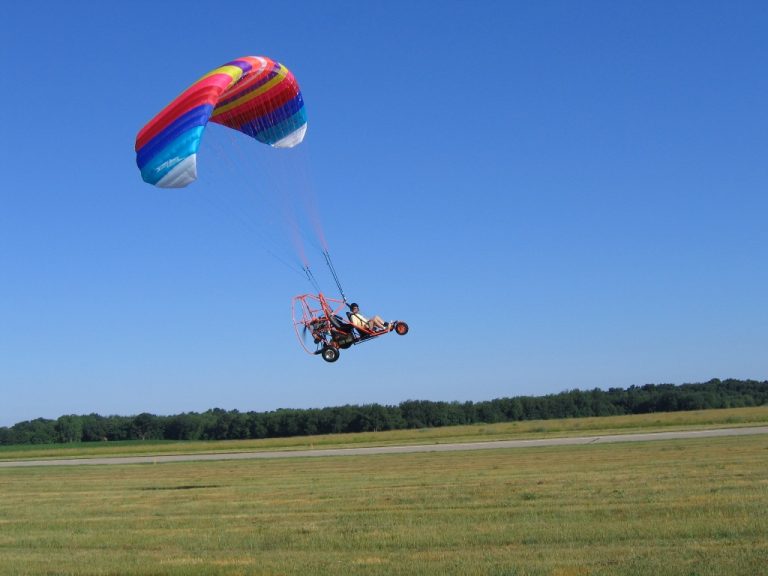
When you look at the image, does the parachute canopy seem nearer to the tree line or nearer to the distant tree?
the tree line

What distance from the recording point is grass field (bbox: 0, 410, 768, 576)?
408 inches

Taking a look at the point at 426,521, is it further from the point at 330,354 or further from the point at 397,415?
the point at 397,415

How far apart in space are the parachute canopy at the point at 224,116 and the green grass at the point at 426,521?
654cm

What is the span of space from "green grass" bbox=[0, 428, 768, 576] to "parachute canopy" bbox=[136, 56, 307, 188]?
21.5ft

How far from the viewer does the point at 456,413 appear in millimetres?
91625

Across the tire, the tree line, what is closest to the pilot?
the tire

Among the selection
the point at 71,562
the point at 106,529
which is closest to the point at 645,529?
the point at 71,562

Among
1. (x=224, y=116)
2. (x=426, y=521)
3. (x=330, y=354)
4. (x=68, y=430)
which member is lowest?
(x=426, y=521)

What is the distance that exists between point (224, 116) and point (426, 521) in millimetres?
10258

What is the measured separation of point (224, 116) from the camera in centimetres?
1936

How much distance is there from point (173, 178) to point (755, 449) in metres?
17.5

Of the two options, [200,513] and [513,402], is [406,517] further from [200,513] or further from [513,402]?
[513,402]

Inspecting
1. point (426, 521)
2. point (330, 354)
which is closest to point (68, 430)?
point (330, 354)

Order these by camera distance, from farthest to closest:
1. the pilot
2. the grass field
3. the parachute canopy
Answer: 1. the pilot
2. the parachute canopy
3. the grass field
